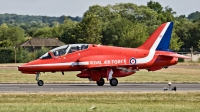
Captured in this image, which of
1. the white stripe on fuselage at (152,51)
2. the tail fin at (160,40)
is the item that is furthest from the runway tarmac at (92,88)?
the tail fin at (160,40)

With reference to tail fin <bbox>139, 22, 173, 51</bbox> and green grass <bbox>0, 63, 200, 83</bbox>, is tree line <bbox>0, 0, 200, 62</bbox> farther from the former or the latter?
tail fin <bbox>139, 22, 173, 51</bbox>

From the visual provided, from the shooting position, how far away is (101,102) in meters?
25.2

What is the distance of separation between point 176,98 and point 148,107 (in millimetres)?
3870

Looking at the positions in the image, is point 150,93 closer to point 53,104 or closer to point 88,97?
point 88,97

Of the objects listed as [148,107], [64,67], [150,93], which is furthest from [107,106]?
[64,67]

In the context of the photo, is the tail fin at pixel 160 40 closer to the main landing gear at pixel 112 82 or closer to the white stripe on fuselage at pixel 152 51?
the white stripe on fuselage at pixel 152 51

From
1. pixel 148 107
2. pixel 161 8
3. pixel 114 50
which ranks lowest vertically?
pixel 148 107

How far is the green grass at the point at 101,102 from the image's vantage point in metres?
22.2

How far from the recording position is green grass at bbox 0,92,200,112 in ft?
72.8

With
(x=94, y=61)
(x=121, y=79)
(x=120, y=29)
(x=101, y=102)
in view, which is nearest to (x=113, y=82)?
(x=94, y=61)

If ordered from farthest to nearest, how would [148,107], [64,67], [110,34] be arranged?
[110,34] < [64,67] < [148,107]

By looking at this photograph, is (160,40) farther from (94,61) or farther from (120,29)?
(120,29)

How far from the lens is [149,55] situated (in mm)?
36656

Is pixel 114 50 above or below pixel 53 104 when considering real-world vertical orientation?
above
